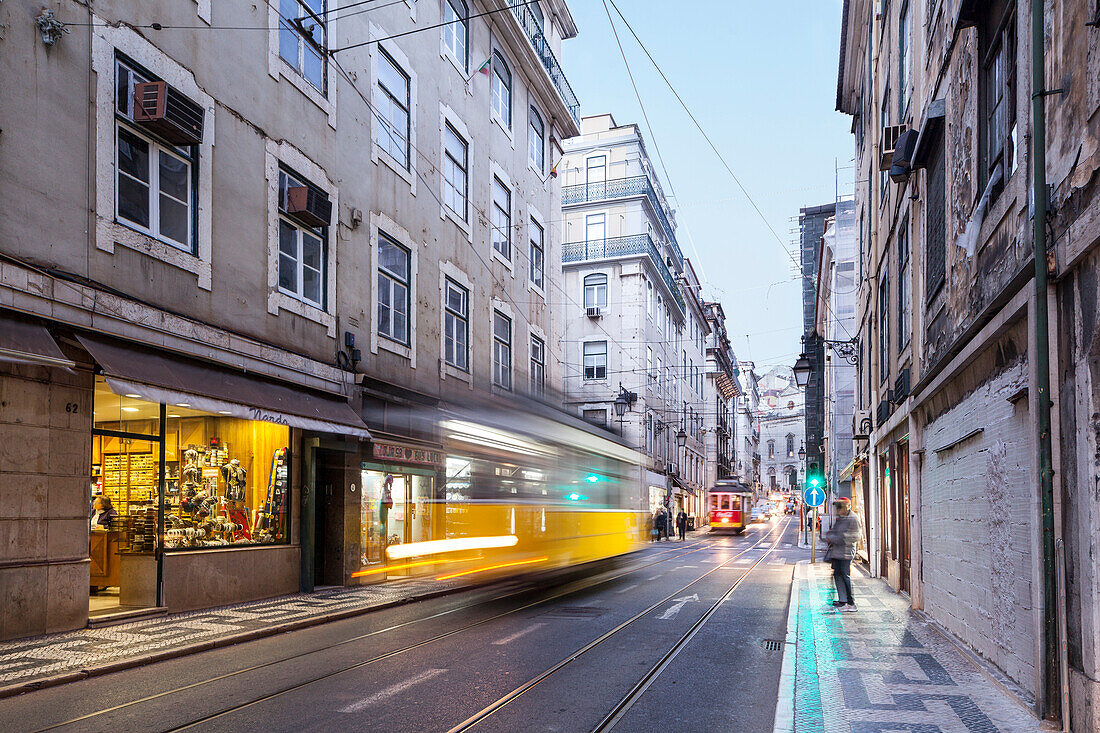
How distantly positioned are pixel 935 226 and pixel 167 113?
1111 centimetres

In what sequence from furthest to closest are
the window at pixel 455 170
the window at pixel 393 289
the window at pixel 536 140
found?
the window at pixel 536 140 < the window at pixel 455 170 < the window at pixel 393 289

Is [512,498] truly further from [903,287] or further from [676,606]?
[903,287]

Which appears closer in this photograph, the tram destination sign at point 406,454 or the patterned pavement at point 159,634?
the patterned pavement at point 159,634

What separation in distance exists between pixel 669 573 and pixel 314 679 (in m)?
15.1

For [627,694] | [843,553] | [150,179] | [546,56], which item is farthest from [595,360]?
[627,694]

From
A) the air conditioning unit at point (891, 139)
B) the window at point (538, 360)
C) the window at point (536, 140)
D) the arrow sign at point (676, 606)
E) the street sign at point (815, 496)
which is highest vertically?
the window at point (536, 140)

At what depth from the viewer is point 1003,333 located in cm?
805

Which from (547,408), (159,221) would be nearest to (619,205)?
(547,408)

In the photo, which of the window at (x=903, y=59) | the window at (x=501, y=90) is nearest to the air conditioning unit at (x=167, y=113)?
the window at (x=903, y=59)

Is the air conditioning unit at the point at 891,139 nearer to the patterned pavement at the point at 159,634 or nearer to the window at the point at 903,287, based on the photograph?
the window at the point at 903,287

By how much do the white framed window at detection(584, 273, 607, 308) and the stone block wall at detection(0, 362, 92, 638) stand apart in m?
39.8

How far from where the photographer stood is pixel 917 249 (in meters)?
14.3

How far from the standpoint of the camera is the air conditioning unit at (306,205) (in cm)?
1529

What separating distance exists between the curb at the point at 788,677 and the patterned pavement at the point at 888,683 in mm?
48
